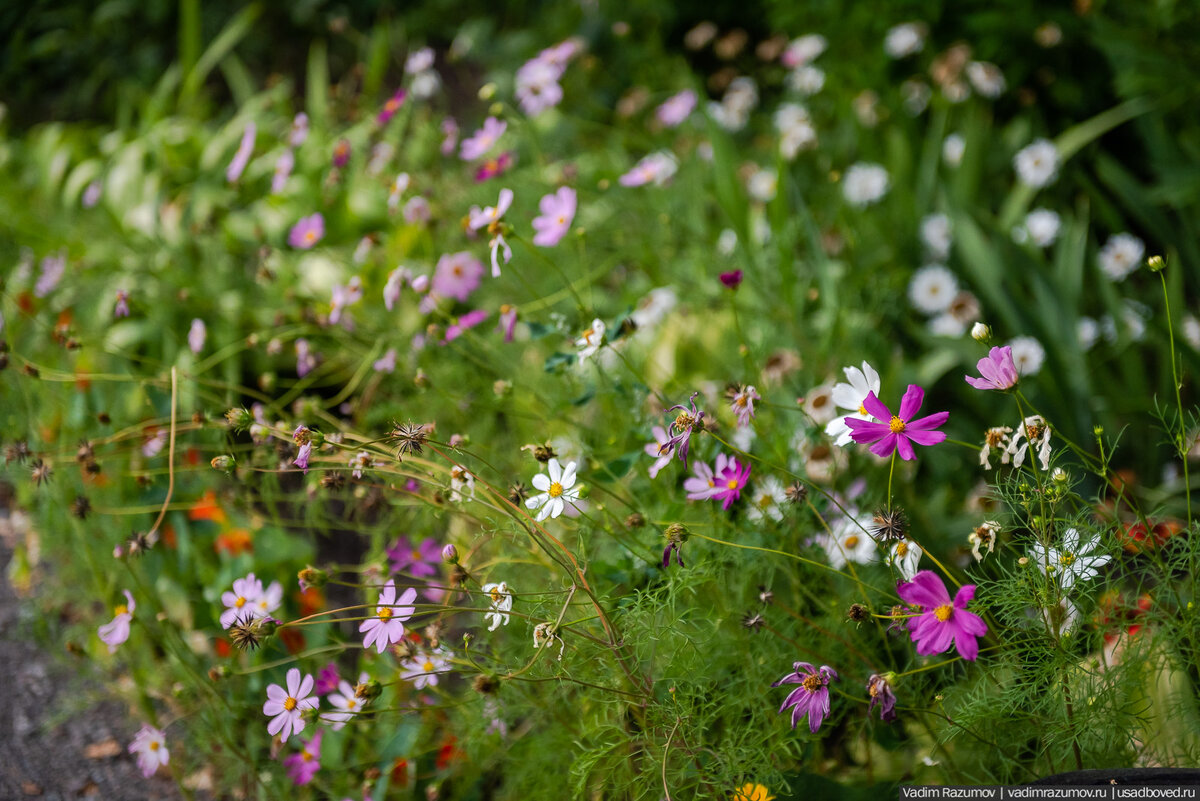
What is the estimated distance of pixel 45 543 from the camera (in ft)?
5.12

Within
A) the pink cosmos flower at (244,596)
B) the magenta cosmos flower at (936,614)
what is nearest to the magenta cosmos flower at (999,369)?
the magenta cosmos flower at (936,614)

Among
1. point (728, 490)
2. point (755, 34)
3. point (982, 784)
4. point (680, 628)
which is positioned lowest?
point (755, 34)

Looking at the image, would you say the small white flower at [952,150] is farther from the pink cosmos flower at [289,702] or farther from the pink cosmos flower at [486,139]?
the pink cosmos flower at [289,702]

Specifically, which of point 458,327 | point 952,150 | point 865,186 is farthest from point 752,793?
point 952,150

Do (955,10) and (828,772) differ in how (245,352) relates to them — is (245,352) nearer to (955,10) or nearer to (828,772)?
(828,772)

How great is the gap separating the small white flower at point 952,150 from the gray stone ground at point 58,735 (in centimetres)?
212

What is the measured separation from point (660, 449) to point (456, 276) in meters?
0.76

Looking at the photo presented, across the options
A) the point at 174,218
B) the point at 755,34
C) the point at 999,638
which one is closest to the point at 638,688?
the point at 999,638

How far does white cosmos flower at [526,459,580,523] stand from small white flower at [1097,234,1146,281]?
62.0 inches

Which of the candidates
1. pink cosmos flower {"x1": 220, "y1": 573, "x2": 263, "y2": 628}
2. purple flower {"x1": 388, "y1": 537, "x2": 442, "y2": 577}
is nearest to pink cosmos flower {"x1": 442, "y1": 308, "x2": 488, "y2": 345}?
purple flower {"x1": 388, "y1": 537, "x2": 442, "y2": 577}

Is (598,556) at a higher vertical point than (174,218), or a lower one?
higher

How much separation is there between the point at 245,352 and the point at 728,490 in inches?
58.9

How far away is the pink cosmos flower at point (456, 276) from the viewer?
143cm

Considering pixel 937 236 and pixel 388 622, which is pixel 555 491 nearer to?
pixel 388 622
